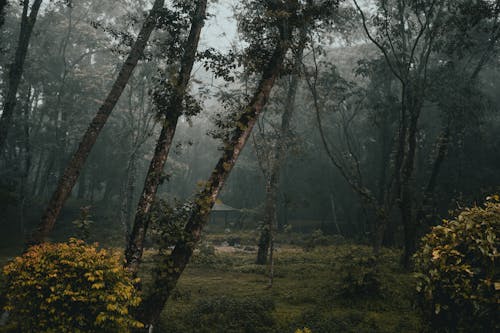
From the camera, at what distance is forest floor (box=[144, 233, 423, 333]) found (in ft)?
25.5

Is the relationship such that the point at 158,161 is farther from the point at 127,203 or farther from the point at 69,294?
the point at 127,203

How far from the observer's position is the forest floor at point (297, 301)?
306 inches

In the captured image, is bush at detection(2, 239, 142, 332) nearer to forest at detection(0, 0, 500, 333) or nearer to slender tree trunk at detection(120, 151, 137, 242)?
forest at detection(0, 0, 500, 333)

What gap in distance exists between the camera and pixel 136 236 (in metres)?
6.82

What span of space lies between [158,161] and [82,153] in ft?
8.89

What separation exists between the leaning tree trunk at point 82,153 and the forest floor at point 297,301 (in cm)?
336

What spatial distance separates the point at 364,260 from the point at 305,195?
92.6 ft

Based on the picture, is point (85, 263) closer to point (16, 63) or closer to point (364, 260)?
point (364, 260)

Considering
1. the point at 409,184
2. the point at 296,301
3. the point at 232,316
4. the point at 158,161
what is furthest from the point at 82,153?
the point at 409,184

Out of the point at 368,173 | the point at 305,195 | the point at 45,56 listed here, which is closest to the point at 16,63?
the point at 45,56

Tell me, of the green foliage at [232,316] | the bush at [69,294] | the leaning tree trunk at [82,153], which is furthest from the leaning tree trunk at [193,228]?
the leaning tree trunk at [82,153]

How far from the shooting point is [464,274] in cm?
397

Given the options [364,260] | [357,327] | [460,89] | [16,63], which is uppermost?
[460,89]

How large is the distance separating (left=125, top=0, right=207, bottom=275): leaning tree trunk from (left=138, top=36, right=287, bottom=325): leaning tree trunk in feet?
2.94
